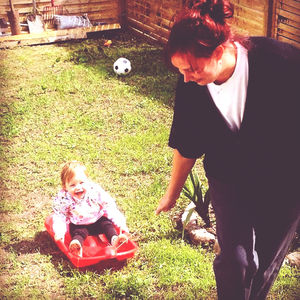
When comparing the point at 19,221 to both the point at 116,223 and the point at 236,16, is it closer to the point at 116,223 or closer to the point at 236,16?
the point at 116,223

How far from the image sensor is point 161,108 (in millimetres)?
6195

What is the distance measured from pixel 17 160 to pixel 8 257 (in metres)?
1.58

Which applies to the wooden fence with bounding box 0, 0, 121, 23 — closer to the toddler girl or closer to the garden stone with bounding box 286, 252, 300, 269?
the toddler girl

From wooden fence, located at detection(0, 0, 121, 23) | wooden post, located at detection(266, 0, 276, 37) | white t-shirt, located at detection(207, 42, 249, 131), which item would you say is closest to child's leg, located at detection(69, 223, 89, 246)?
white t-shirt, located at detection(207, 42, 249, 131)

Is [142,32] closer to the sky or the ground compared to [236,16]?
closer to the ground

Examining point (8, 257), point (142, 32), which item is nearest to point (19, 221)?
point (8, 257)

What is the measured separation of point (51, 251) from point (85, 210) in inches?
15.2

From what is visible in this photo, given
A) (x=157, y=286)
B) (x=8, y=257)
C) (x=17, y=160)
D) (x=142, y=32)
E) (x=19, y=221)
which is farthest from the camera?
(x=142, y=32)

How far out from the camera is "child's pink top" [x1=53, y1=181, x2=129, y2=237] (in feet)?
12.2

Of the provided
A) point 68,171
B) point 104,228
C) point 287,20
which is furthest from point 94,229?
point 287,20

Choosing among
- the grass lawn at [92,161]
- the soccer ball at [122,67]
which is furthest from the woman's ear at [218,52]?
the soccer ball at [122,67]

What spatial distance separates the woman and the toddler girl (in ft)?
4.28

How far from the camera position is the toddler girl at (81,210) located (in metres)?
3.72

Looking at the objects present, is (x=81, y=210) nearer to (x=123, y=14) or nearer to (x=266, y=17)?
(x=266, y=17)
